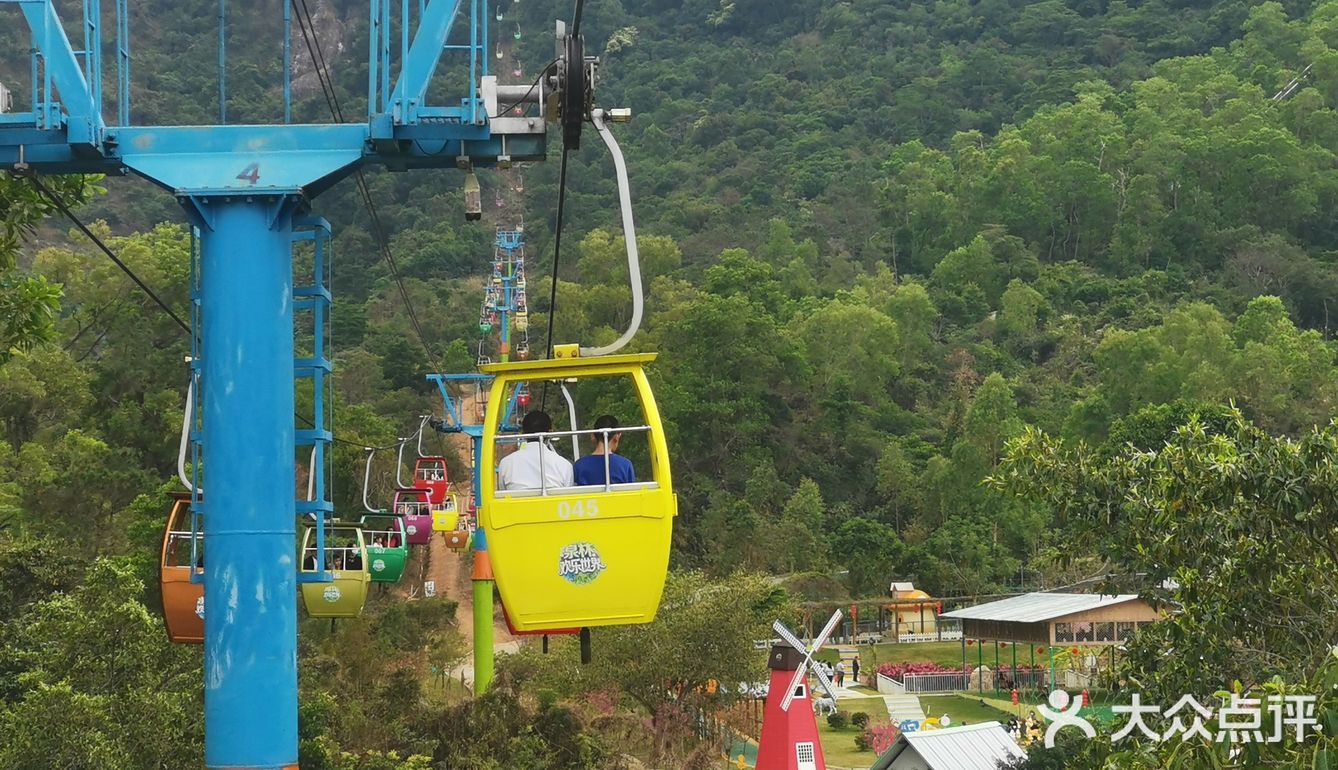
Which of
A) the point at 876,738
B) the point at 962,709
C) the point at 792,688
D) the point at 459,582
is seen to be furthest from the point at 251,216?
the point at 459,582

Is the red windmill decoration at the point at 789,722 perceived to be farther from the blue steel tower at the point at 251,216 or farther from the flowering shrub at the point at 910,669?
the blue steel tower at the point at 251,216

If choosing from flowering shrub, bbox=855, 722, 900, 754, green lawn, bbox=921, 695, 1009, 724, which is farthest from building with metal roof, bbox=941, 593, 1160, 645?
flowering shrub, bbox=855, 722, 900, 754

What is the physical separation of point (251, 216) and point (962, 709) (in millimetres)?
27838

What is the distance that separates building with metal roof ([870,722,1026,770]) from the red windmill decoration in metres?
1.15

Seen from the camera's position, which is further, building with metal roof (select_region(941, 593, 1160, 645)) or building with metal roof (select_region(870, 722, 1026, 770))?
building with metal roof (select_region(941, 593, 1160, 645))

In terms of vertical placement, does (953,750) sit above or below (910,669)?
above

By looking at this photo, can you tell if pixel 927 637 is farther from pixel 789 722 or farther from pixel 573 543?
pixel 573 543

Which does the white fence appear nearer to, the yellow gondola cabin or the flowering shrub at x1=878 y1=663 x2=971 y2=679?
the flowering shrub at x1=878 y1=663 x2=971 y2=679

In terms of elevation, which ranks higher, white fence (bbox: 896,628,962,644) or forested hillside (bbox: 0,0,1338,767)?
forested hillside (bbox: 0,0,1338,767)

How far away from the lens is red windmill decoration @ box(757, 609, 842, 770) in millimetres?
24234

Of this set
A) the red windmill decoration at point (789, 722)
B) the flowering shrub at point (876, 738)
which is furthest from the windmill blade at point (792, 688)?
the flowering shrub at point (876, 738)

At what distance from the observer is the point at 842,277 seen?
70500 millimetres

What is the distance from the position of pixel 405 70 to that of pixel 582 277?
54793mm

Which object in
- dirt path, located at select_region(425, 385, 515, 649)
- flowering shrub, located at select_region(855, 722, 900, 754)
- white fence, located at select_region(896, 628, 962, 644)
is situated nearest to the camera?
flowering shrub, located at select_region(855, 722, 900, 754)
